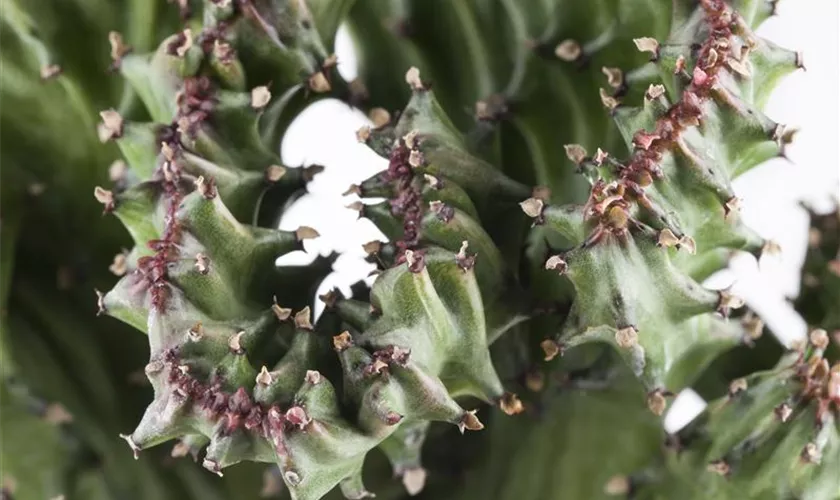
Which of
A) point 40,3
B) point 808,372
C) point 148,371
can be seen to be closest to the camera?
point 148,371

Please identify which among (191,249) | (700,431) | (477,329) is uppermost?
(191,249)

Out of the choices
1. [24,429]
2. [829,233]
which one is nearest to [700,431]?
[829,233]

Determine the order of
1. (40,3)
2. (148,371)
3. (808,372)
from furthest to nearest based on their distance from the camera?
(40,3)
(808,372)
(148,371)

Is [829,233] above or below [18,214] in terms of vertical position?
below

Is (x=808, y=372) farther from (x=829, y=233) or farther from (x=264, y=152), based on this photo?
(x=264, y=152)

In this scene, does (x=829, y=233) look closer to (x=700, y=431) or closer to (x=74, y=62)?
(x=700, y=431)

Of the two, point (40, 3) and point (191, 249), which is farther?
point (40, 3)
